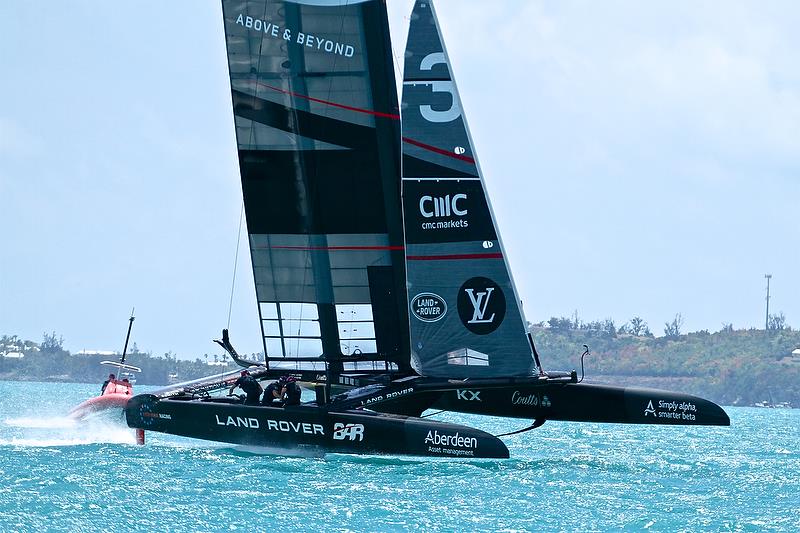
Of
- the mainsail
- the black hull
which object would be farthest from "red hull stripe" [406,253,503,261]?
the black hull

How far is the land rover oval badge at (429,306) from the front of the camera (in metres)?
17.5

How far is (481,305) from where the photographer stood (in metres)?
17.4

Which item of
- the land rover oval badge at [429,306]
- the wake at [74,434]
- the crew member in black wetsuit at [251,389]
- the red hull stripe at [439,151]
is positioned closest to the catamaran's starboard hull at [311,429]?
the crew member in black wetsuit at [251,389]

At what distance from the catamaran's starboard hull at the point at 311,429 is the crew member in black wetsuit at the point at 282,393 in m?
0.45

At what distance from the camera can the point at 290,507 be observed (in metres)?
12.9

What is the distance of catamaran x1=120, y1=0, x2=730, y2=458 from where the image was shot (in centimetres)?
1725

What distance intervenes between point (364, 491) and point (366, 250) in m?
4.92

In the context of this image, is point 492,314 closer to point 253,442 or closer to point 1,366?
point 253,442

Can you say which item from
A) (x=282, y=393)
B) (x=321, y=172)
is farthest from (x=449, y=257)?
(x=282, y=393)

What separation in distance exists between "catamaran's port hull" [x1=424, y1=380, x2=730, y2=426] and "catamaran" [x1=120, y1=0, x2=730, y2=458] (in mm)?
26

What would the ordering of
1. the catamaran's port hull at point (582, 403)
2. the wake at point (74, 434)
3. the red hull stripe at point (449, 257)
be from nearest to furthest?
the red hull stripe at point (449, 257) → the catamaran's port hull at point (582, 403) → the wake at point (74, 434)

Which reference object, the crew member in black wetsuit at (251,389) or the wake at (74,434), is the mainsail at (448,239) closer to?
the crew member in black wetsuit at (251,389)

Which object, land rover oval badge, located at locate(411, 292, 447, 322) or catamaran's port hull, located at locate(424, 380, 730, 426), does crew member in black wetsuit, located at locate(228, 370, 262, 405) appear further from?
land rover oval badge, located at locate(411, 292, 447, 322)

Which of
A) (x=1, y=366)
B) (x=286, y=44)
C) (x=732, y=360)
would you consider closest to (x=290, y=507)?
(x=286, y=44)
